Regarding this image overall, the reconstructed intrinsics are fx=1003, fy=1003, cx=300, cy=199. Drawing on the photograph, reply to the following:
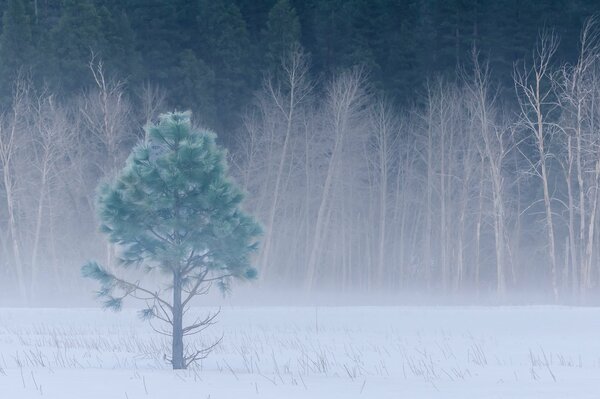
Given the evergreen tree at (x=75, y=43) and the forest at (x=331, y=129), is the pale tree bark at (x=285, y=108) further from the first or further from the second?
the evergreen tree at (x=75, y=43)

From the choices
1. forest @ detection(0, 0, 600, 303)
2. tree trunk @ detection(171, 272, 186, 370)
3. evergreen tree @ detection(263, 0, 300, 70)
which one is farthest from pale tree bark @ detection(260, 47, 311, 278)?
tree trunk @ detection(171, 272, 186, 370)

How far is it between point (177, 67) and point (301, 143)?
9.25m

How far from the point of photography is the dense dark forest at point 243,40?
49375mm

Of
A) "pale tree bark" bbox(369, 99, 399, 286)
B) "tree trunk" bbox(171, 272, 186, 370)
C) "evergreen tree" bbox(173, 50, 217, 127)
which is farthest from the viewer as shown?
"evergreen tree" bbox(173, 50, 217, 127)

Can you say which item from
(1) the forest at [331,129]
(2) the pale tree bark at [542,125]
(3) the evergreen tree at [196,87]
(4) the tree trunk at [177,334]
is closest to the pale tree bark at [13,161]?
(1) the forest at [331,129]

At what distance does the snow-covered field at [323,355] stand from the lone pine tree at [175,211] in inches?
71.9

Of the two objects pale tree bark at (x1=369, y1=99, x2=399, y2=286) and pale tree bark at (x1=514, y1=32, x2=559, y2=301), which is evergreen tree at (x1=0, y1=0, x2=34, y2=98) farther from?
pale tree bark at (x1=514, y1=32, x2=559, y2=301)

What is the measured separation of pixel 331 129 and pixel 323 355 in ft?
82.2

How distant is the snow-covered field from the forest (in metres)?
8.86

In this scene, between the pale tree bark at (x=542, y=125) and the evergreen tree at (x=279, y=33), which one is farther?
the evergreen tree at (x=279, y=33)

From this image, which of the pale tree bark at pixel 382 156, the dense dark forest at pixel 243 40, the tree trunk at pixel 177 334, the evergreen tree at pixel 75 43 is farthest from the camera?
the dense dark forest at pixel 243 40

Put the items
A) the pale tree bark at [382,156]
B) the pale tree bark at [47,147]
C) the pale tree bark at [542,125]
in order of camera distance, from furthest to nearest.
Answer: the pale tree bark at [382,156]
the pale tree bark at [47,147]
the pale tree bark at [542,125]

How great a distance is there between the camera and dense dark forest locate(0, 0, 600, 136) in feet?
162

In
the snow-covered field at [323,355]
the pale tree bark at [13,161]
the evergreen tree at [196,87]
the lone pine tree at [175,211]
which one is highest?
the evergreen tree at [196,87]
